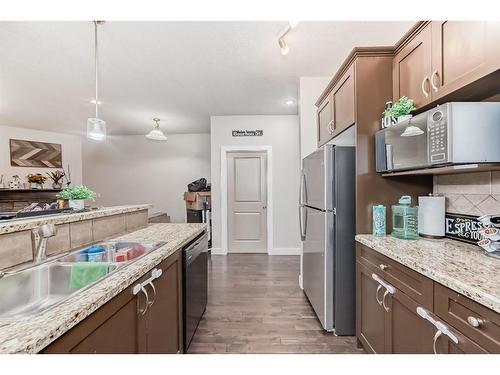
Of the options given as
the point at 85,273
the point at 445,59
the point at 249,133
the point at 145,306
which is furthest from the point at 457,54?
the point at 249,133

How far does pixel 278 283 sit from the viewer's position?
3201mm

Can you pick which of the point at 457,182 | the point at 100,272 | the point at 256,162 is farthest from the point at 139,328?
the point at 256,162

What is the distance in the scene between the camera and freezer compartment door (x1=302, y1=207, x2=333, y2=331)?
2020 mm

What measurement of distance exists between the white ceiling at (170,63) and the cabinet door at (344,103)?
50 cm

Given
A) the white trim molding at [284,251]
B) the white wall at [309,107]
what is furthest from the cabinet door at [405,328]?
the white trim molding at [284,251]

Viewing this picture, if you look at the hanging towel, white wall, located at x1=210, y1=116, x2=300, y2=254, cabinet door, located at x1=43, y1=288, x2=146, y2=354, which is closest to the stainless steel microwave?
cabinet door, located at x1=43, y1=288, x2=146, y2=354

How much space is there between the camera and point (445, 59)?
134 cm

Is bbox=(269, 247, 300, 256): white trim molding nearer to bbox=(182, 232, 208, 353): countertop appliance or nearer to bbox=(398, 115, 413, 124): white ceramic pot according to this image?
bbox=(182, 232, 208, 353): countertop appliance

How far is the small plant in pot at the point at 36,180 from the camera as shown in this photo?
535cm

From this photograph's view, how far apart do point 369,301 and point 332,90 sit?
1.84 meters

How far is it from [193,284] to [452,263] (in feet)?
5.46

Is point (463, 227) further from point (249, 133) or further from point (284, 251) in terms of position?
point (249, 133)

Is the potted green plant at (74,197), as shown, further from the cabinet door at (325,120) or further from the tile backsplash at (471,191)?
the tile backsplash at (471,191)
